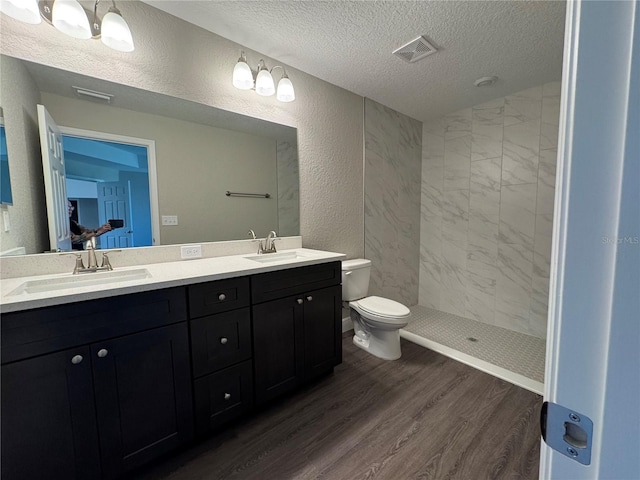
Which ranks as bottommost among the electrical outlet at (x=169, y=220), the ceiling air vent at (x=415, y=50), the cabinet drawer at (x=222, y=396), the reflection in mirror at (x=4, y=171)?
the cabinet drawer at (x=222, y=396)

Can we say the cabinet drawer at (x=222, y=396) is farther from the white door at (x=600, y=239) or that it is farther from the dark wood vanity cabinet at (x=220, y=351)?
the white door at (x=600, y=239)

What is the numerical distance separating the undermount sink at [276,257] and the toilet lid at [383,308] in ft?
2.41

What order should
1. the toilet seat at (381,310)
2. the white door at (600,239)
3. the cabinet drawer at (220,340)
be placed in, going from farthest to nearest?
the toilet seat at (381,310) → the cabinet drawer at (220,340) → the white door at (600,239)

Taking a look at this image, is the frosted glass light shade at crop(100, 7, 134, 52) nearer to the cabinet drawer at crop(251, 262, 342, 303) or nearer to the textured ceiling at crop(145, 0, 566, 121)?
the textured ceiling at crop(145, 0, 566, 121)

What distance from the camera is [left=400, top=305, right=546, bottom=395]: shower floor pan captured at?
2.05m

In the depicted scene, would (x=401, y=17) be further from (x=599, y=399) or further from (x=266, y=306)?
(x=599, y=399)

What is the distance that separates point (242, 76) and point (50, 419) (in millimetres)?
2005

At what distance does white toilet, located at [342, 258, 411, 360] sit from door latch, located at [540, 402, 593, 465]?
1.81 metres

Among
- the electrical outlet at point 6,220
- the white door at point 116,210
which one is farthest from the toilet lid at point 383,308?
the electrical outlet at point 6,220

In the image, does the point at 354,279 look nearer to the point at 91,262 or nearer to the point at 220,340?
the point at 220,340

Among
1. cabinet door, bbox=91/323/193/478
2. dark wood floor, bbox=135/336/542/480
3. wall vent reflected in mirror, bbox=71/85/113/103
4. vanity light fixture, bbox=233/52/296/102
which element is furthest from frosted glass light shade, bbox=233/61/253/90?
dark wood floor, bbox=135/336/542/480

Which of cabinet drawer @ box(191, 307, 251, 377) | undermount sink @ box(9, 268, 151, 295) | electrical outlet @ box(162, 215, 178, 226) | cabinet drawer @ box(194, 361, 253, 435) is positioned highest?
electrical outlet @ box(162, 215, 178, 226)

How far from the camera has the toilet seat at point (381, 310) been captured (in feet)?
6.99

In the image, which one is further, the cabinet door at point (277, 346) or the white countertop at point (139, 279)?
the cabinet door at point (277, 346)
